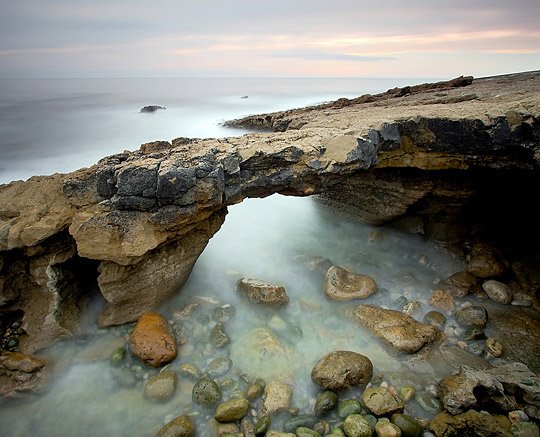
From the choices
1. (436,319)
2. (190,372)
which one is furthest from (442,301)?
(190,372)

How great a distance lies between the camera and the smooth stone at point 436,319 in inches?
196

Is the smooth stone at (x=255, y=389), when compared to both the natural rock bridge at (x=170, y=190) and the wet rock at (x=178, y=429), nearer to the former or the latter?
the wet rock at (x=178, y=429)

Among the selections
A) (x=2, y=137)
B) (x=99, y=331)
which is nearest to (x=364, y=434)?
(x=99, y=331)

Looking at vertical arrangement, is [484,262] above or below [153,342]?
above

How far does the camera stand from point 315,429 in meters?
3.64

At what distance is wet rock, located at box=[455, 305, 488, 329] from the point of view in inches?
194

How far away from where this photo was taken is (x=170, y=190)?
4.20m

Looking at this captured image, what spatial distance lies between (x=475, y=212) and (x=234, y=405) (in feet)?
19.3

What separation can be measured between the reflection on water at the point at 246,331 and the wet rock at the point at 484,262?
30 centimetres

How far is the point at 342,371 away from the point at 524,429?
6.35ft

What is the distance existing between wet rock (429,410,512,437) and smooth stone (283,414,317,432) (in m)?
1.32

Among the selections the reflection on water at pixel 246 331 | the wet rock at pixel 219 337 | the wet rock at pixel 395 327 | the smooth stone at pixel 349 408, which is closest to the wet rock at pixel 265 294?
the reflection on water at pixel 246 331

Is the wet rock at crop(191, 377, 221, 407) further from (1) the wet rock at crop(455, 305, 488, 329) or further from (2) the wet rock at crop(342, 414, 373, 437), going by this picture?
(1) the wet rock at crop(455, 305, 488, 329)

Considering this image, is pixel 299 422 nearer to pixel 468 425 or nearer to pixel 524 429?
pixel 468 425
